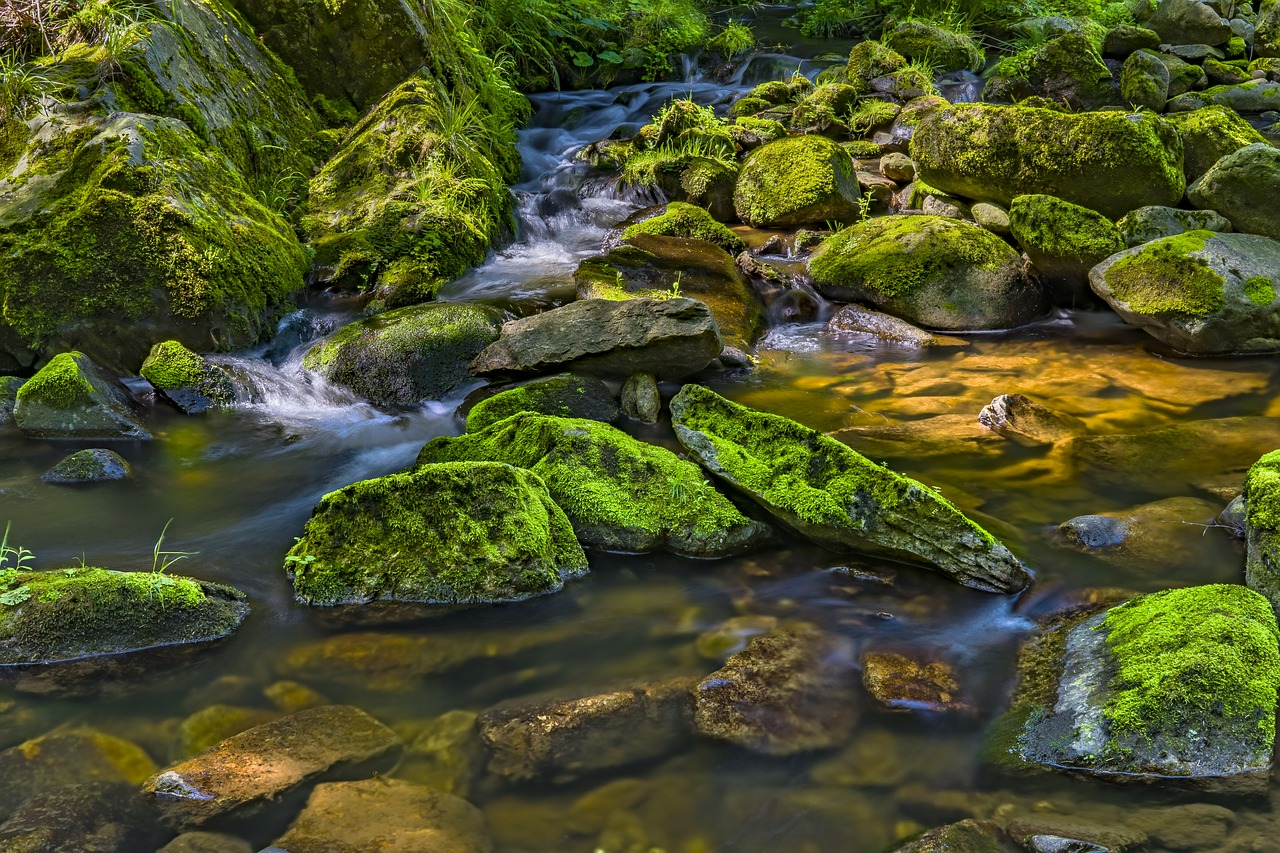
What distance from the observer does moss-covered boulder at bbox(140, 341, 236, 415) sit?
6.05m

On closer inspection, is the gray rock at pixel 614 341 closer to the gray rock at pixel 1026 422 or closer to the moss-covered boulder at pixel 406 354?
the moss-covered boulder at pixel 406 354

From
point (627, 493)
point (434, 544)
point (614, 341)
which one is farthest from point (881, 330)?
point (434, 544)

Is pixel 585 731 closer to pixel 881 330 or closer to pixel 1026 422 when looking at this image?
pixel 1026 422

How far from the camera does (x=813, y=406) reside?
613 centimetres

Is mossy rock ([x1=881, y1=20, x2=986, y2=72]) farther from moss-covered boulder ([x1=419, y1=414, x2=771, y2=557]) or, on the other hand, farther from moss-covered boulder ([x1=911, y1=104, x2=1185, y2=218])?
moss-covered boulder ([x1=419, y1=414, x2=771, y2=557])

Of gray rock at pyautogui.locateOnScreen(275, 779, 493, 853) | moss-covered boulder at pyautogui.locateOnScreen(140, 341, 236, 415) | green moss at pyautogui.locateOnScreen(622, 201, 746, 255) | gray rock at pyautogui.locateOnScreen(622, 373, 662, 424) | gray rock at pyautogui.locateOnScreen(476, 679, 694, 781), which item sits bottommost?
gray rock at pyautogui.locateOnScreen(476, 679, 694, 781)

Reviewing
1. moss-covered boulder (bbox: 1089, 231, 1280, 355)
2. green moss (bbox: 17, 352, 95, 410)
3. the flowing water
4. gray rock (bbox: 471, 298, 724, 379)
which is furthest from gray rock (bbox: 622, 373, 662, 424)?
moss-covered boulder (bbox: 1089, 231, 1280, 355)

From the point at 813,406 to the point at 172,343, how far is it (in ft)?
15.8

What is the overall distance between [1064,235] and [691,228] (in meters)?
3.61

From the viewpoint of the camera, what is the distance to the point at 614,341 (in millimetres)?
5859

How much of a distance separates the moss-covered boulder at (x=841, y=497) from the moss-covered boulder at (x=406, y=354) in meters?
2.34

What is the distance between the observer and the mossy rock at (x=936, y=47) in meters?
15.2

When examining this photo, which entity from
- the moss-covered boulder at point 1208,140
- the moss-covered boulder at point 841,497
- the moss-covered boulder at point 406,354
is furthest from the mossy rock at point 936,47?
the moss-covered boulder at point 841,497

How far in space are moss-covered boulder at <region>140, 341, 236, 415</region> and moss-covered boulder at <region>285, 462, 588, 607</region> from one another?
2.61 m
